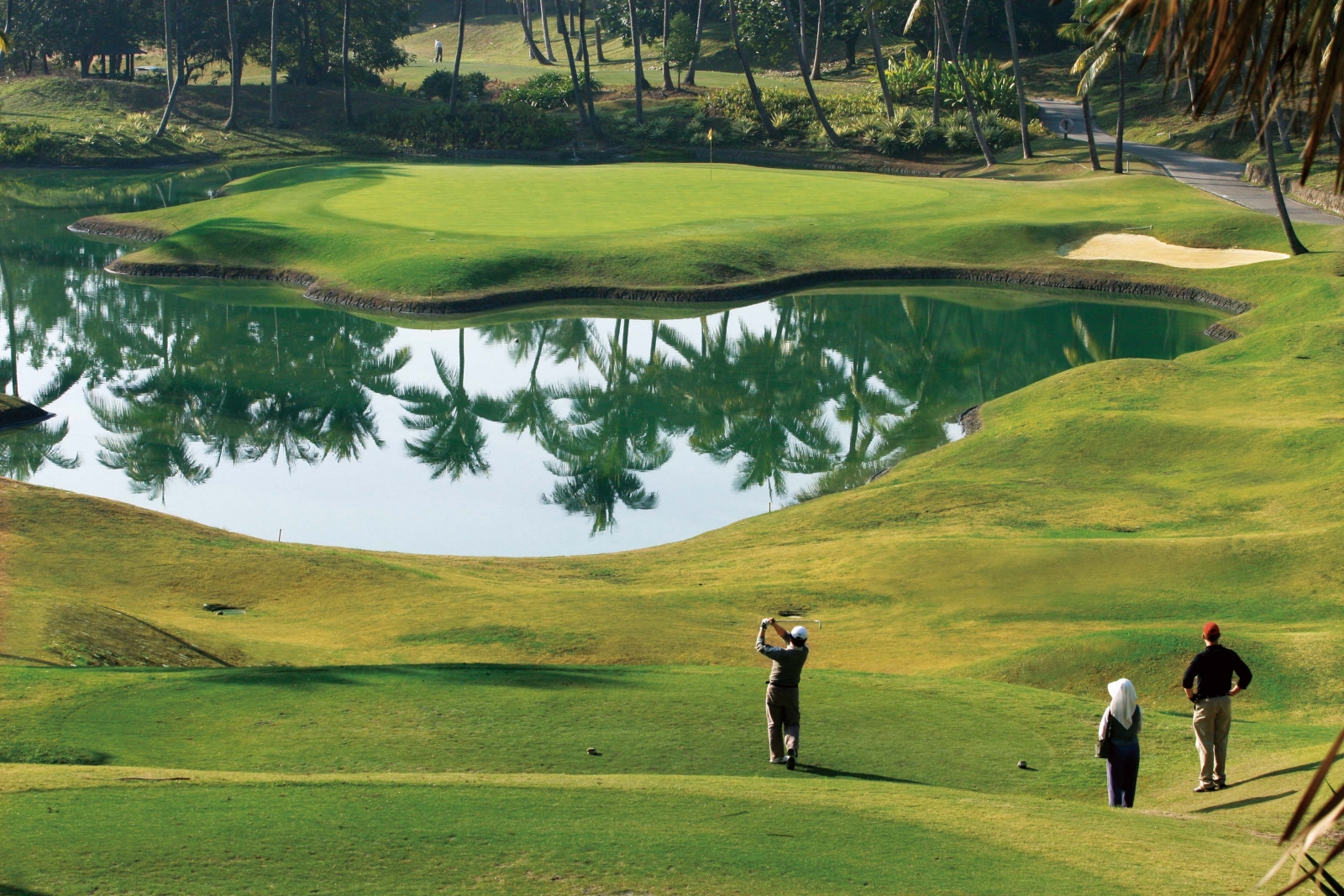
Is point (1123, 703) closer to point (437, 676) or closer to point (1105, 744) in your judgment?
point (1105, 744)

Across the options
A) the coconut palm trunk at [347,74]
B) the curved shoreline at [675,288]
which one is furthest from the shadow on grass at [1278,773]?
the coconut palm trunk at [347,74]

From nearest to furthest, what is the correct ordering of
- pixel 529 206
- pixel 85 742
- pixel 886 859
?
1. pixel 886 859
2. pixel 85 742
3. pixel 529 206

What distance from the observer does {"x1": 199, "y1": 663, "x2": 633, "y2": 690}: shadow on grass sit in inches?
647

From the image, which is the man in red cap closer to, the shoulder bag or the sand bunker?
the shoulder bag

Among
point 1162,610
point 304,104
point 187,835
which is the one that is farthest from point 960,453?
point 304,104

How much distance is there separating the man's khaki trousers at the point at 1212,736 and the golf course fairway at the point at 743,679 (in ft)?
0.74

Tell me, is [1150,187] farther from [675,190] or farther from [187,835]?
[187,835]

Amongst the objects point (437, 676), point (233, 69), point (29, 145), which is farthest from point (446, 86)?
point (437, 676)

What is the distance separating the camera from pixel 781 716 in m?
14.3

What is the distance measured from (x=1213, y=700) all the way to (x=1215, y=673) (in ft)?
0.97

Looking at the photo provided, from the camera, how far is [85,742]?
1368 centimetres

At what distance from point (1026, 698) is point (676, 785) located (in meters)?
6.45

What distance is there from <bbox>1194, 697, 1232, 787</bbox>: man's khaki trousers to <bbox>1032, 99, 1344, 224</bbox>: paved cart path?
166 ft

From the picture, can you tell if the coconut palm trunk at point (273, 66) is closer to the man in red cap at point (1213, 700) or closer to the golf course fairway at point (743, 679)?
the golf course fairway at point (743, 679)
